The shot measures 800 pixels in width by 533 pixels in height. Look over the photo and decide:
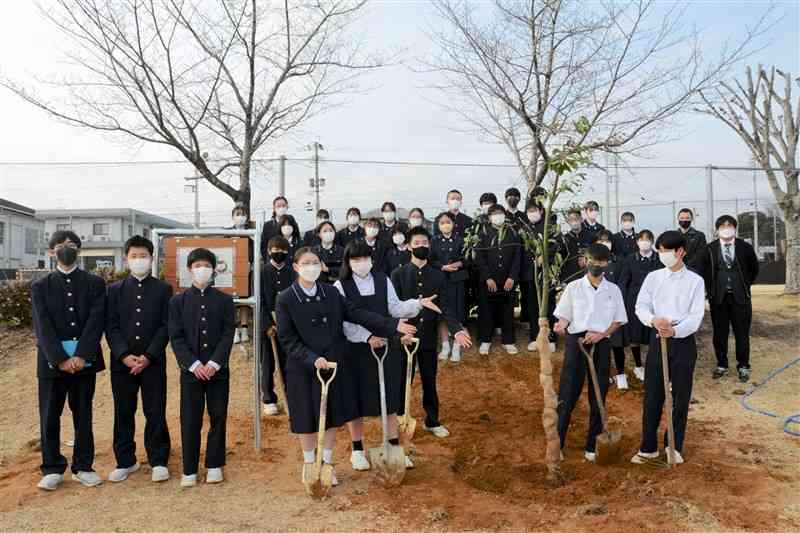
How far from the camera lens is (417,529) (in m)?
3.82

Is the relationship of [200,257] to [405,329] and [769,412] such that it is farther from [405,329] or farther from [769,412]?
[769,412]

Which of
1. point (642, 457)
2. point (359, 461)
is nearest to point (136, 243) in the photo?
point (359, 461)

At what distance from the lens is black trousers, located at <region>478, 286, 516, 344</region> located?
8.79 meters

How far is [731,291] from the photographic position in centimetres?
805

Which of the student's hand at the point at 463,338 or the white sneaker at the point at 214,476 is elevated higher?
the student's hand at the point at 463,338

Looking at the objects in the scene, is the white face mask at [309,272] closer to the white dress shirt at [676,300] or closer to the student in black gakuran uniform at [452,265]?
the white dress shirt at [676,300]

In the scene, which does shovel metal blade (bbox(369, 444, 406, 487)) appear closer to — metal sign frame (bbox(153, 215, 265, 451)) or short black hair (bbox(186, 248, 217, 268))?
metal sign frame (bbox(153, 215, 265, 451))

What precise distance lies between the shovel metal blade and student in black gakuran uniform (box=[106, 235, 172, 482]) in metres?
1.75

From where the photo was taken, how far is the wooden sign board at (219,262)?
5559 mm

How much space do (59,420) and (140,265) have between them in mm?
1400

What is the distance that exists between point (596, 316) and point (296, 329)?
101 inches

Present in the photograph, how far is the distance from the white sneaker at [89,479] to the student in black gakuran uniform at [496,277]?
17.4 feet

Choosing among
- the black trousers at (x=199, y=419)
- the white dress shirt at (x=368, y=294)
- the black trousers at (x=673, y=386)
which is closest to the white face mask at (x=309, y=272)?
the white dress shirt at (x=368, y=294)

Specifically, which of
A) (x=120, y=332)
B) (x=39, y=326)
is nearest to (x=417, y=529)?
(x=120, y=332)
